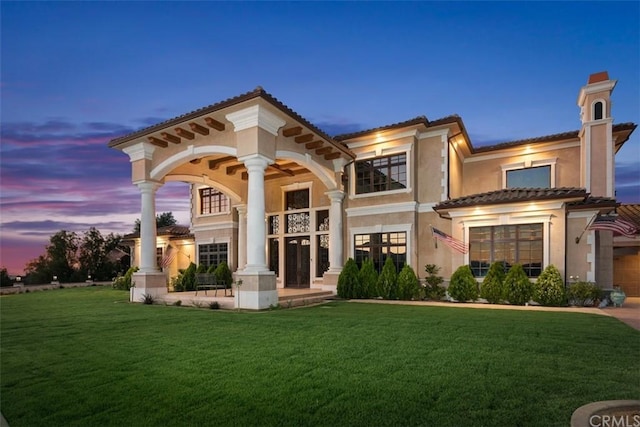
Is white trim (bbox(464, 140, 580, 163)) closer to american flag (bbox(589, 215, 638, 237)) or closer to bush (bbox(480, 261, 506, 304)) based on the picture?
american flag (bbox(589, 215, 638, 237))

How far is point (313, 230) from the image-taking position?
1698 centimetres

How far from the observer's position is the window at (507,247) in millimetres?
12211

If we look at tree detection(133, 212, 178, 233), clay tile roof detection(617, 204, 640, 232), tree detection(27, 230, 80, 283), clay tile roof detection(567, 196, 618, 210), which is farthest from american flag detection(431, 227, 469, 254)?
tree detection(133, 212, 178, 233)

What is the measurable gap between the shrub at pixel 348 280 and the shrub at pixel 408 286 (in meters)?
1.72

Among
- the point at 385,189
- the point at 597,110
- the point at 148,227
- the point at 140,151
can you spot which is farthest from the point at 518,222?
the point at 140,151

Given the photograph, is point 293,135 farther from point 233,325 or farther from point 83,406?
point 83,406

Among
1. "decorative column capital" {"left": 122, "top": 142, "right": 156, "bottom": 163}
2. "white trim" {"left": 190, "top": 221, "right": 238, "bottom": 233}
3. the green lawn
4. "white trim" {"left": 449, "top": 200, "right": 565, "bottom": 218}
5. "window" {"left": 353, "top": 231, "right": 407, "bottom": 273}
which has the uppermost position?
"decorative column capital" {"left": 122, "top": 142, "right": 156, "bottom": 163}

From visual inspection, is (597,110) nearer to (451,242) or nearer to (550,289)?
(550,289)

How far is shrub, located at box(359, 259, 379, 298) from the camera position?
547 inches

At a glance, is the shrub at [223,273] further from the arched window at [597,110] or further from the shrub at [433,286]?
the arched window at [597,110]


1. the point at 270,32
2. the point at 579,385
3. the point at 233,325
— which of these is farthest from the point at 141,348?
the point at 270,32

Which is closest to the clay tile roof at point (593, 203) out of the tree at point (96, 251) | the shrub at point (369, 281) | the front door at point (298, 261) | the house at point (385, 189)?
the house at point (385, 189)

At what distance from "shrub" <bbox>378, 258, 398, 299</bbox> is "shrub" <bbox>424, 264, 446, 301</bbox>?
114 cm

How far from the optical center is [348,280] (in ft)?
46.8
